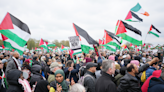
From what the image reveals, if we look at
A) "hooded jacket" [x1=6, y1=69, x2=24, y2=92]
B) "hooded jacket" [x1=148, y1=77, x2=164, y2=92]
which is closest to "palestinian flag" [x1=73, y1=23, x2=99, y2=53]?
"hooded jacket" [x1=6, y1=69, x2=24, y2=92]

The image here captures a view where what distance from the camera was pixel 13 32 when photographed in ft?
15.1

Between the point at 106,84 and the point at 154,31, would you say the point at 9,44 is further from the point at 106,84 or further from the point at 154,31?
the point at 154,31

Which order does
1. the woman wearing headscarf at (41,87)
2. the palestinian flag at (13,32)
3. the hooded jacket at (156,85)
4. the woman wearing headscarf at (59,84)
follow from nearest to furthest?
the hooded jacket at (156,85), the woman wearing headscarf at (59,84), the woman wearing headscarf at (41,87), the palestinian flag at (13,32)

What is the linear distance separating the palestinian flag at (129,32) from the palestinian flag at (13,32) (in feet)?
20.0

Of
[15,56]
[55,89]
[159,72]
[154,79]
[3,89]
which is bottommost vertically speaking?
[3,89]

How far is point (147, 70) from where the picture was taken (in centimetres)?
313

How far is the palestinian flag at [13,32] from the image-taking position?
14.6 ft

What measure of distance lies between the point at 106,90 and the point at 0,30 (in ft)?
15.6

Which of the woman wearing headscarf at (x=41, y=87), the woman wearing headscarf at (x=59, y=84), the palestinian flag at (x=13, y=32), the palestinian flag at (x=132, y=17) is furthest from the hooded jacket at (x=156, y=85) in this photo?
the palestinian flag at (x=132, y=17)

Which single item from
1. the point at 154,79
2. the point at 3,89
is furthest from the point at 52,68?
the point at 154,79

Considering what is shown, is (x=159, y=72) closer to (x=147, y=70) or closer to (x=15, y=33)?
(x=147, y=70)

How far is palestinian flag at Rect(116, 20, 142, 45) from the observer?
25.4ft

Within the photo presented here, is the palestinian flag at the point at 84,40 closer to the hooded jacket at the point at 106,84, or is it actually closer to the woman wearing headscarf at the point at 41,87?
the woman wearing headscarf at the point at 41,87

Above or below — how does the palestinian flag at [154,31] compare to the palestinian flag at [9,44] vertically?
above
